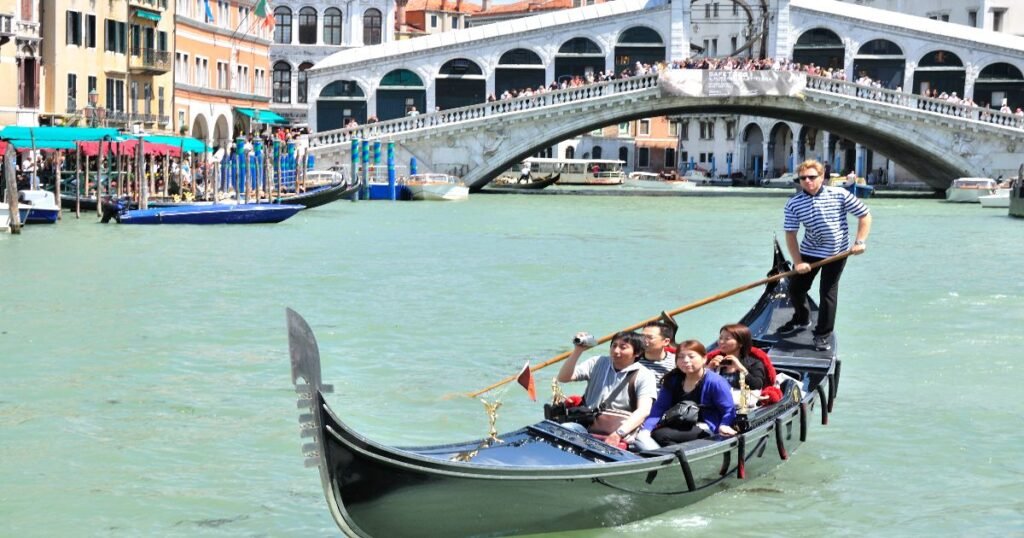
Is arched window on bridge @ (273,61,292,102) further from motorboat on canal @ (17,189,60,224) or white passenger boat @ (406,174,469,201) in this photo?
motorboat on canal @ (17,189,60,224)

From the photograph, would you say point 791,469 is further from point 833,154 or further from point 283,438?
point 833,154

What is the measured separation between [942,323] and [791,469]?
4.16 m

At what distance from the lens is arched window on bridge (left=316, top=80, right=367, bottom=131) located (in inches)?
1123

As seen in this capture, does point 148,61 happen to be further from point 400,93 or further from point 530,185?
point 530,185

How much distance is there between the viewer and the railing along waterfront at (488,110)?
25.5 meters

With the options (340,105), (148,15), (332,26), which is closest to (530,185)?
(340,105)

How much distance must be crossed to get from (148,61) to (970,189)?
12012mm

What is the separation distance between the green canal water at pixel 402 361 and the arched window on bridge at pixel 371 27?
65.4ft

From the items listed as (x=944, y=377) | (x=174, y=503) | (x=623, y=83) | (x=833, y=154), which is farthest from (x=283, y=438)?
(x=833, y=154)

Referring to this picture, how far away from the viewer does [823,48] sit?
1112 inches

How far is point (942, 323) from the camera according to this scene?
9.74 metres

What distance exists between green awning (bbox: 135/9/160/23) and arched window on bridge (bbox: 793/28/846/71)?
10308 millimetres

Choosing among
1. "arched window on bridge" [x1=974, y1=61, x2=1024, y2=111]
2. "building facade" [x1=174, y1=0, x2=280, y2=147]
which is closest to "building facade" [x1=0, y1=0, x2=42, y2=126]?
"building facade" [x1=174, y1=0, x2=280, y2=147]

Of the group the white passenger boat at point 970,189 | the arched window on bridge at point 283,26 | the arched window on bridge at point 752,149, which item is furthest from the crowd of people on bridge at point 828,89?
the arched window on bridge at point 752,149
